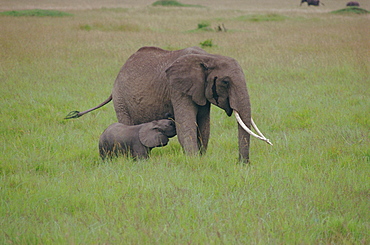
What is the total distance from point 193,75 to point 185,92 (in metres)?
0.25

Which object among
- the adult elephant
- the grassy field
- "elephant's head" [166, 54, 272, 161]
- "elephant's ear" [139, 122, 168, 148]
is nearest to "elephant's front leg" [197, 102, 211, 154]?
the adult elephant

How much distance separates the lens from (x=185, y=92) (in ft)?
19.8

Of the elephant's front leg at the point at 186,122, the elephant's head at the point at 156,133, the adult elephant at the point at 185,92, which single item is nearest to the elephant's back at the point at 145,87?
the adult elephant at the point at 185,92

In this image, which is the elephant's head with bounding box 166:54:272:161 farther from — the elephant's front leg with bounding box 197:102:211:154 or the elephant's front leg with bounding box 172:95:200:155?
the elephant's front leg with bounding box 197:102:211:154

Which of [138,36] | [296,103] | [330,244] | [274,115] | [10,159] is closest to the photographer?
[330,244]

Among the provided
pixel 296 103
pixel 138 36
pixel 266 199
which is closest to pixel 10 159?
pixel 266 199

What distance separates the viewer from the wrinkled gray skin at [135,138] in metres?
5.86

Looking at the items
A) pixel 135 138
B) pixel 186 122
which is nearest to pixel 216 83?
pixel 186 122

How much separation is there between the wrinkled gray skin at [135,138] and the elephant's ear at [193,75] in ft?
1.59

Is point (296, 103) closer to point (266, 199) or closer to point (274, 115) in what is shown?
point (274, 115)

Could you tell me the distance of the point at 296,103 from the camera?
9.38m

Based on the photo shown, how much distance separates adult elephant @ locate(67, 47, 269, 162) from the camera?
5.73 metres

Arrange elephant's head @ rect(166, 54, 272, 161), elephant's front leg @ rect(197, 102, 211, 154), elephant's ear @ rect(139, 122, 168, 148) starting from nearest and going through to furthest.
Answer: elephant's head @ rect(166, 54, 272, 161)
elephant's ear @ rect(139, 122, 168, 148)
elephant's front leg @ rect(197, 102, 211, 154)

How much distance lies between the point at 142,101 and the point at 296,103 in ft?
12.9
